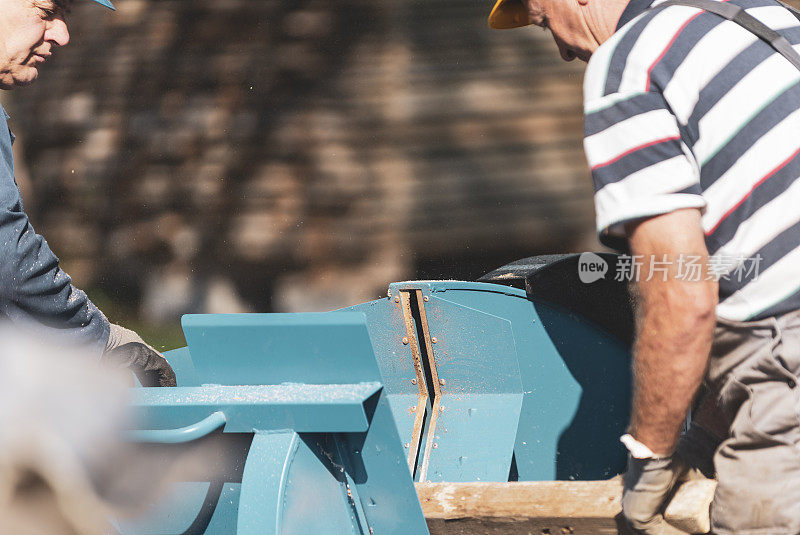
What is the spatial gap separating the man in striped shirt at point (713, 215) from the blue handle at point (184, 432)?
81 cm

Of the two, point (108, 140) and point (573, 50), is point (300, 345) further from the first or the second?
point (108, 140)

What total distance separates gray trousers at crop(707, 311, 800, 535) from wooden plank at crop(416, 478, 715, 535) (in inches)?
4.1

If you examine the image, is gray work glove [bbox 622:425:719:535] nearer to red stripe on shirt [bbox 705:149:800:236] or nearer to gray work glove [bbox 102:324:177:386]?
red stripe on shirt [bbox 705:149:800:236]

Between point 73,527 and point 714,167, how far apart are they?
1.49m

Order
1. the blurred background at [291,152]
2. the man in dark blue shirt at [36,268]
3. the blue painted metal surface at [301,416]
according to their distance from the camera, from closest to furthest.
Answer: the blue painted metal surface at [301,416]
the man in dark blue shirt at [36,268]
the blurred background at [291,152]

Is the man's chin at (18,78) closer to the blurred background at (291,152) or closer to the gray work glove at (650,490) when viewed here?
the gray work glove at (650,490)

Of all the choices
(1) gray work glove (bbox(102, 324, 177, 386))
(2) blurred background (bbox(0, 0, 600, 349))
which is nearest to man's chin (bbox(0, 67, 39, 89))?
(1) gray work glove (bbox(102, 324, 177, 386))

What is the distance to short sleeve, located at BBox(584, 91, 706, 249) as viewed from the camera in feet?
4.39

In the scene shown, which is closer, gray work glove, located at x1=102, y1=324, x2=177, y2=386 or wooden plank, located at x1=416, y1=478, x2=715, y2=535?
wooden plank, located at x1=416, y1=478, x2=715, y2=535

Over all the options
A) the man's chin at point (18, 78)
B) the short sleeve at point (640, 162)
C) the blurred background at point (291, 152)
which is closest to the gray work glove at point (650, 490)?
the short sleeve at point (640, 162)

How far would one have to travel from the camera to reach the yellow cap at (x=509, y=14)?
1887 millimetres

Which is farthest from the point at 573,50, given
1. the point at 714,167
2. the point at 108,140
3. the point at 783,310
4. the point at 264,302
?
the point at 108,140

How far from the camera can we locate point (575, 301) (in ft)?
7.41

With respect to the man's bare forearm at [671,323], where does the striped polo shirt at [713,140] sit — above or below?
above
